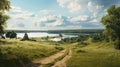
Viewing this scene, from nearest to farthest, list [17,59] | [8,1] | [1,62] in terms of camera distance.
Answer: [1,62] → [17,59] → [8,1]

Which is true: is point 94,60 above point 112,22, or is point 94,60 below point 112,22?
below

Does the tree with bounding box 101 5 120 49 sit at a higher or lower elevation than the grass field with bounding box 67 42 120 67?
higher

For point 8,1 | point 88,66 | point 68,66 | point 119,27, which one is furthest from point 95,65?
point 119,27

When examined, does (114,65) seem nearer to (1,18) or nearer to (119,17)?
(1,18)

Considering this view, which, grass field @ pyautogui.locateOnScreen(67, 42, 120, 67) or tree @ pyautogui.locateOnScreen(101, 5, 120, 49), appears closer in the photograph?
grass field @ pyautogui.locateOnScreen(67, 42, 120, 67)

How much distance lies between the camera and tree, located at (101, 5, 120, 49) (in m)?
98.2

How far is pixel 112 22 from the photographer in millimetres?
98938

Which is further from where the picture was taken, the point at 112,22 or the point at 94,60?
the point at 112,22

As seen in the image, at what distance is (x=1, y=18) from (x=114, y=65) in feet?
104

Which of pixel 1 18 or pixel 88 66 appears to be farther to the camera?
pixel 1 18

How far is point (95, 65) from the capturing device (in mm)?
48625

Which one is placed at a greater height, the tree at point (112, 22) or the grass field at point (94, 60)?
the tree at point (112, 22)

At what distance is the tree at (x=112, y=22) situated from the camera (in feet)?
322

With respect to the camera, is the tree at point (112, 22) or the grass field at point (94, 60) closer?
the grass field at point (94, 60)
